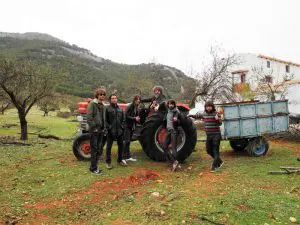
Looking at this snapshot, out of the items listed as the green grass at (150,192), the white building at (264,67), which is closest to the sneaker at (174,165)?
the green grass at (150,192)

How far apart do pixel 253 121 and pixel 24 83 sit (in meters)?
11.0

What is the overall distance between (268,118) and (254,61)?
1279 inches

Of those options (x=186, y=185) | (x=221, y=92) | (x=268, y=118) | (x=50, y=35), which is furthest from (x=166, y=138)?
(x=50, y=35)

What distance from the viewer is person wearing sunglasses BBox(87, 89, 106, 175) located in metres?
7.82

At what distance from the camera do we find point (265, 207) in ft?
17.6

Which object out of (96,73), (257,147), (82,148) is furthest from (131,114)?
(96,73)

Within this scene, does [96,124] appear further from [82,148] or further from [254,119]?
[254,119]

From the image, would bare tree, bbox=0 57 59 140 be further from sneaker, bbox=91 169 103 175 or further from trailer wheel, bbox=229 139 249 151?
trailer wheel, bbox=229 139 249 151

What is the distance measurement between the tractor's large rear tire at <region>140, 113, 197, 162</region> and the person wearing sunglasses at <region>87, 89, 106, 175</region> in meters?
1.21

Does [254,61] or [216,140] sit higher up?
[254,61]

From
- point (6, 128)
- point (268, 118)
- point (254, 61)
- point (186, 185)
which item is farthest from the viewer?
point (254, 61)

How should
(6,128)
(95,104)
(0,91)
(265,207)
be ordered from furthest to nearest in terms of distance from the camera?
(6,128)
(0,91)
(95,104)
(265,207)

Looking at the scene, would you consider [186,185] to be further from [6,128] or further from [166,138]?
[6,128]

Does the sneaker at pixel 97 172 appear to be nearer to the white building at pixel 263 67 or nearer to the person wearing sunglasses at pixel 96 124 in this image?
the person wearing sunglasses at pixel 96 124
